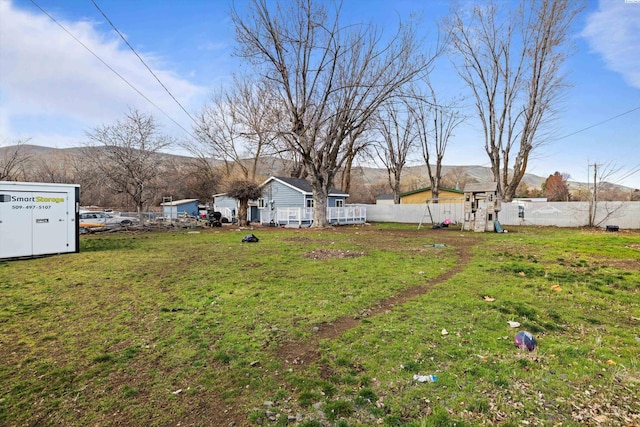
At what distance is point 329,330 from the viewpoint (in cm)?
381

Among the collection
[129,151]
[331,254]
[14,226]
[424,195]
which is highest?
[129,151]

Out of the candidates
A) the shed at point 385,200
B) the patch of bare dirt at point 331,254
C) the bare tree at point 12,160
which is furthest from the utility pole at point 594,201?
the bare tree at point 12,160

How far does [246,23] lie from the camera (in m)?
16.4

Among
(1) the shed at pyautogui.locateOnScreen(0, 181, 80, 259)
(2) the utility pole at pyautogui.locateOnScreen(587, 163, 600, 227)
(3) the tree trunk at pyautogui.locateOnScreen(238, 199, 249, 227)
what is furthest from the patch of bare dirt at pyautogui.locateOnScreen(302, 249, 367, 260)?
(2) the utility pole at pyautogui.locateOnScreen(587, 163, 600, 227)

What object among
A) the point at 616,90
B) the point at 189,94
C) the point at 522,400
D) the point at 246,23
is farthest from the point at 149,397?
the point at 616,90

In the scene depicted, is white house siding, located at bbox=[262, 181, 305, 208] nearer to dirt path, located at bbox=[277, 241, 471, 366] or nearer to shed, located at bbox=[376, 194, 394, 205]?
dirt path, located at bbox=[277, 241, 471, 366]

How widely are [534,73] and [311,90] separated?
17.8m

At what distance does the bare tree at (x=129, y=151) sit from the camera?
55.5 feet

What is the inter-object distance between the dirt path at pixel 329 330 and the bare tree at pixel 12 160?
21752mm

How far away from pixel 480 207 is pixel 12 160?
1087 inches

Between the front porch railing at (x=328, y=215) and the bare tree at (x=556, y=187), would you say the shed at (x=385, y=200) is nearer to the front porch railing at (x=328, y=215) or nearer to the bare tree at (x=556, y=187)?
the front porch railing at (x=328, y=215)

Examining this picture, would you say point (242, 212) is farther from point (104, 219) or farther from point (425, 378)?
point (425, 378)

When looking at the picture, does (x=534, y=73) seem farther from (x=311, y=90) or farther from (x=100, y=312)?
(x=100, y=312)

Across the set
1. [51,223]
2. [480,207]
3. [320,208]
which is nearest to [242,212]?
[320,208]
